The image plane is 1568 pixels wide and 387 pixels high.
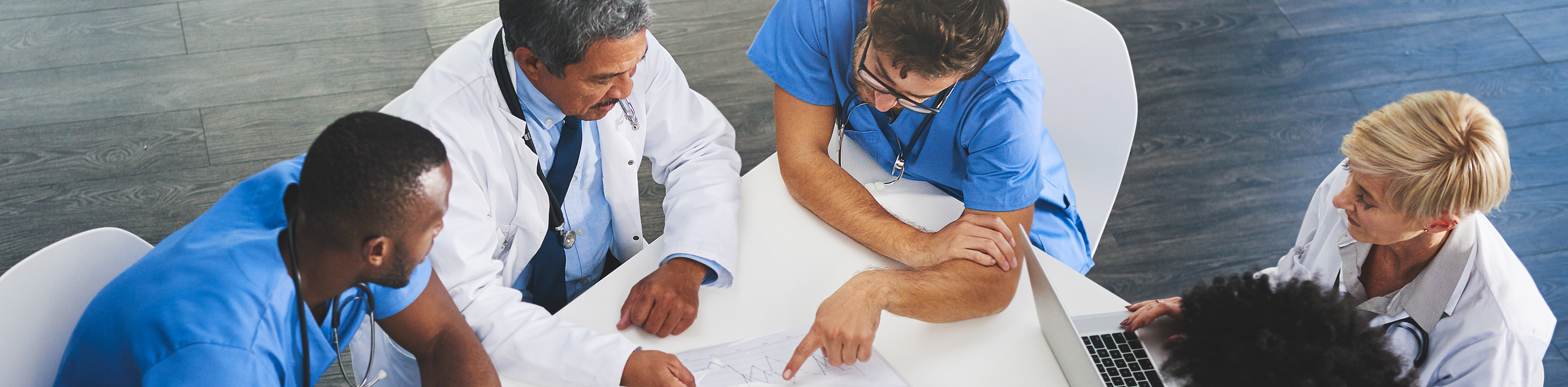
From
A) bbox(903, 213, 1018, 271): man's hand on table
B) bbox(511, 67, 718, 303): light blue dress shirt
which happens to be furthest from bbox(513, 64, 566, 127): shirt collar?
bbox(903, 213, 1018, 271): man's hand on table

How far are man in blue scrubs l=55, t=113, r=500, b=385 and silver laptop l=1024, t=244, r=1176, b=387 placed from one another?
77cm

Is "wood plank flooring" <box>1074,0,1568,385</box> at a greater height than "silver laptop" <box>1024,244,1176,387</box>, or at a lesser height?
lesser

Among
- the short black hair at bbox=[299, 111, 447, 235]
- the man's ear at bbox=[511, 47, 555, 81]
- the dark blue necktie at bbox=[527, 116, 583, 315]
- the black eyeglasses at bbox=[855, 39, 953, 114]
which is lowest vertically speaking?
the dark blue necktie at bbox=[527, 116, 583, 315]

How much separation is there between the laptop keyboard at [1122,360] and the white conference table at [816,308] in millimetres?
60

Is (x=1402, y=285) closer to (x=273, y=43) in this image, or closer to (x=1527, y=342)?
(x=1527, y=342)

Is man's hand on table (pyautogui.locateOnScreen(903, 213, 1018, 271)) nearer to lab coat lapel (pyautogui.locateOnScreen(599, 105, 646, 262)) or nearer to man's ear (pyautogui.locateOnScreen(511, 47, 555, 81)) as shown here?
lab coat lapel (pyautogui.locateOnScreen(599, 105, 646, 262))

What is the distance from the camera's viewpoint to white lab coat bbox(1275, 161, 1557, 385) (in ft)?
4.07

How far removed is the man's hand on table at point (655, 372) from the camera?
1.20 m

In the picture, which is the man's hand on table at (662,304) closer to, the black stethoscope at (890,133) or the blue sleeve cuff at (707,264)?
the blue sleeve cuff at (707,264)

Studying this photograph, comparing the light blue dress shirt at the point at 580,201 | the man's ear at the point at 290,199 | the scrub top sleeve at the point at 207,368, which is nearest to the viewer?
the scrub top sleeve at the point at 207,368

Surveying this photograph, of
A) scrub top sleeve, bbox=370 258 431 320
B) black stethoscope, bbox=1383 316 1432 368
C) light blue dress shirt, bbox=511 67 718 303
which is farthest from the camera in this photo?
light blue dress shirt, bbox=511 67 718 303

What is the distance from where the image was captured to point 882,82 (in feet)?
4.73

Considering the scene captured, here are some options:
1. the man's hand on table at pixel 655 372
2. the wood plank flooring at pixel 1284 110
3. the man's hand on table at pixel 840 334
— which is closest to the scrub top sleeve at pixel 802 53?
the man's hand on table at pixel 840 334

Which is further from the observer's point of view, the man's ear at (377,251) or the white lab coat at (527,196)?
the white lab coat at (527,196)
